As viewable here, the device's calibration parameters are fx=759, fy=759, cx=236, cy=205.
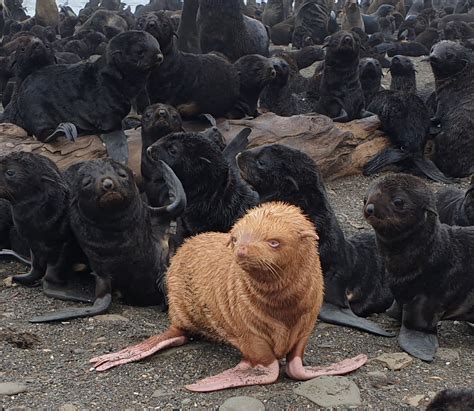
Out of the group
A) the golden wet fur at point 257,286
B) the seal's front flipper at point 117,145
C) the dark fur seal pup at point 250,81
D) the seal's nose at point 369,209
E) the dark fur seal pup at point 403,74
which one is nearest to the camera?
the golden wet fur at point 257,286

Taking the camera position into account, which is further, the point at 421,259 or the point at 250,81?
the point at 250,81

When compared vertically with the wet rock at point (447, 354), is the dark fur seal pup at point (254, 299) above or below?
above

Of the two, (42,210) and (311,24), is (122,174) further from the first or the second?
(311,24)

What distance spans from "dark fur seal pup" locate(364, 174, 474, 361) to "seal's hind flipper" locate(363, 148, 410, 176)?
3.78 m

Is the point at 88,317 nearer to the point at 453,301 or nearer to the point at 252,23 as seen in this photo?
the point at 453,301

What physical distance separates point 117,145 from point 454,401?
4.75 meters

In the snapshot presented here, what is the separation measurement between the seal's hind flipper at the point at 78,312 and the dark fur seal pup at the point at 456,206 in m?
2.58

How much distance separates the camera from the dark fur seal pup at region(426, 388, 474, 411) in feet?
8.44

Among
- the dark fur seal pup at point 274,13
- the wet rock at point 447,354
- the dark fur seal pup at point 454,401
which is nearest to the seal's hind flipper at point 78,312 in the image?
the wet rock at point 447,354

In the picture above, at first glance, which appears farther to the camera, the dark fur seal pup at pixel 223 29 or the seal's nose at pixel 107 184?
the dark fur seal pup at pixel 223 29

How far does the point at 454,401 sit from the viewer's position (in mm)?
2611

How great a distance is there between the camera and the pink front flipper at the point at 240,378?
3.15 meters

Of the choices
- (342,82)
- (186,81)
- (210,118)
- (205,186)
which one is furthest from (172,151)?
(342,82)

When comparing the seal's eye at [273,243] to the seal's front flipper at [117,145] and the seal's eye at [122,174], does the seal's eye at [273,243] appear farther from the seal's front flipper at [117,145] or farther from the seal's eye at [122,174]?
the seal's front flipper at [117,145]
